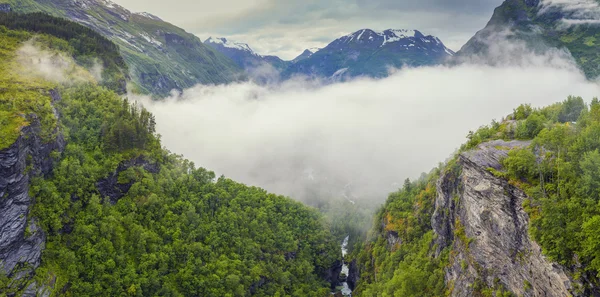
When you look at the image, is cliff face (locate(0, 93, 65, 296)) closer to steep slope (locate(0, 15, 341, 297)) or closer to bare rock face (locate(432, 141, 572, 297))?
steep slope (locate(0, 15, 341, 297))

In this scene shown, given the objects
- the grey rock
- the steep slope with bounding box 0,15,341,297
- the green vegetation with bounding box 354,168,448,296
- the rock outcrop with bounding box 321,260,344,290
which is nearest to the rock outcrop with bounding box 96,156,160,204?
the steep slope with bounding box 0,15,341,297

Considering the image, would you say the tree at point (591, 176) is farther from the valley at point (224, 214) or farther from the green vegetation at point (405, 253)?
the green vegetation at point (405, 253)

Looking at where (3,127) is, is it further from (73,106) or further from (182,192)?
(182,192)

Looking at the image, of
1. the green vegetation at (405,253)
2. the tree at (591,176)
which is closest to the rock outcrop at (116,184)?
the green vegetation at (405,253)

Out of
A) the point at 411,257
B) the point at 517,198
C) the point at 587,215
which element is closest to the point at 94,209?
the point at 411,257

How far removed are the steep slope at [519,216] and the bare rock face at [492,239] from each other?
7.9 inches

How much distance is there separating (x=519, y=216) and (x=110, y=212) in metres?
126

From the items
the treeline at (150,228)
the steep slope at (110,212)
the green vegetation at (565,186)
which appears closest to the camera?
the green vegetation at (565,186)

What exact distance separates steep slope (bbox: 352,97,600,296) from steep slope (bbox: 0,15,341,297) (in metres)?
61.1

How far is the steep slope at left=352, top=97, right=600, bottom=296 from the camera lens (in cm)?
6278

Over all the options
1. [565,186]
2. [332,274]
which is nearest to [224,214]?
[332,274]

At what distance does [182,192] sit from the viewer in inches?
6358

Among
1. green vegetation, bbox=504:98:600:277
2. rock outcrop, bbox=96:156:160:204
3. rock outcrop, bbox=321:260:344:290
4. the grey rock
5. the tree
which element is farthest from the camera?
rock outcrop, bbox=321:260:344:290

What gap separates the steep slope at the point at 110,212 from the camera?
105875mm
